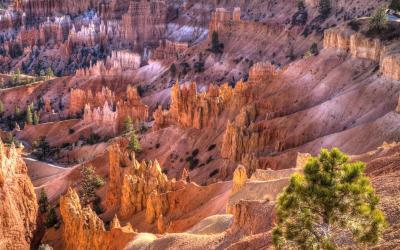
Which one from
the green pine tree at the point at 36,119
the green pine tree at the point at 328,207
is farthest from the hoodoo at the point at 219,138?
the green pine tree at the point at 36,119

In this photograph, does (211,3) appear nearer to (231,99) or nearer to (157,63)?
(157,63)

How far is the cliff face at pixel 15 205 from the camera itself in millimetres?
31516

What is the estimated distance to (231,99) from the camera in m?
54.8

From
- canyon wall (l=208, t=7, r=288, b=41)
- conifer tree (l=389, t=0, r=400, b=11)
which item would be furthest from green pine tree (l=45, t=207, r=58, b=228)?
canyon wall (l=208, t=7, r=288, b=41)

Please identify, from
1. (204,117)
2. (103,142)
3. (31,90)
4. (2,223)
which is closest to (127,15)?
(31,90)

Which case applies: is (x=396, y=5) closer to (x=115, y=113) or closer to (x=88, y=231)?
(x=88, y=231)

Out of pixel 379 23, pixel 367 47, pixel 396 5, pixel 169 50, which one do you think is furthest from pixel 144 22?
pixel 367 47

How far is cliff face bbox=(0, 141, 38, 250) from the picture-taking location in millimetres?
31516

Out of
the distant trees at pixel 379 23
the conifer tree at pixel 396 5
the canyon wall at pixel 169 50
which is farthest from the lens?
the canyon wall at pixel 169 50

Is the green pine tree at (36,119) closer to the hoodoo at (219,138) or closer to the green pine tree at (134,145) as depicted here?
the hoodoo at (219,138)

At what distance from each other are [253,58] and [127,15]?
48083mm

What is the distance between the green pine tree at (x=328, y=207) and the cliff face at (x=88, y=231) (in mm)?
19806

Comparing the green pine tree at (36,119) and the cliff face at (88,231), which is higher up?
the cliff face at (88,231)

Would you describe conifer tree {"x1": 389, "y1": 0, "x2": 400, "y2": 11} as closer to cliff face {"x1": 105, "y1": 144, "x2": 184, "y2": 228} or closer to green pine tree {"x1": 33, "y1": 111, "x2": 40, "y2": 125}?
cliff face {"x1": 105, "y1": 144, "x2": 184, "y2": 228}
